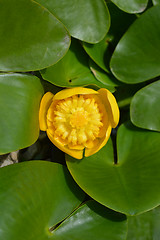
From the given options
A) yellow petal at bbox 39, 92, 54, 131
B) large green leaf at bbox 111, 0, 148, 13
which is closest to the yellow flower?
yellow petal at bbox 39, 92, 54, 131

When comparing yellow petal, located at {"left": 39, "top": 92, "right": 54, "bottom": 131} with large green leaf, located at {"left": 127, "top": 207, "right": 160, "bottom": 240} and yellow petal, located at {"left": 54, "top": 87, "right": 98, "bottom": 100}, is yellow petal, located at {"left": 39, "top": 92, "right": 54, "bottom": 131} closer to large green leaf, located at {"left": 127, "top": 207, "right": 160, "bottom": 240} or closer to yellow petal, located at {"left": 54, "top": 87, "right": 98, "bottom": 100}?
yellow petal, located at {"left": 54, "top": 87, "right": 98, "bottom": 100}

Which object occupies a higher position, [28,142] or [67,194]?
[28,142]

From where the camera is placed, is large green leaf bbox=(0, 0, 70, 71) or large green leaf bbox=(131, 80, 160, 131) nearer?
large green leaf bbox=(0, 0, 70, 71)

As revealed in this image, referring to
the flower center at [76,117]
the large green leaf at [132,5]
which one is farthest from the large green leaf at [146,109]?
the large green leaf at [132,5]

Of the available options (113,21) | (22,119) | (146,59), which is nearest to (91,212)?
(22,119)

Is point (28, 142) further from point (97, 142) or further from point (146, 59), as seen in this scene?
point (146, 59)

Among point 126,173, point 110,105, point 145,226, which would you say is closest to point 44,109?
point 110,105
